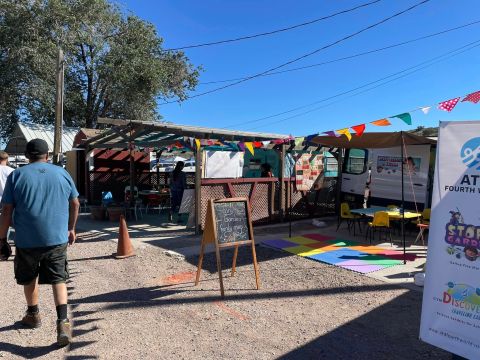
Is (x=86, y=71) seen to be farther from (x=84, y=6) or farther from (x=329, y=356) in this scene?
(x=329, y=356)

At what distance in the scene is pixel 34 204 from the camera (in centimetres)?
355

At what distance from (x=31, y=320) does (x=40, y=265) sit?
707 mm

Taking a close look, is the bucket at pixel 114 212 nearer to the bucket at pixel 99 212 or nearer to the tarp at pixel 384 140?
the bucket at pixel 99 212

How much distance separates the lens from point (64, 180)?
148 inches

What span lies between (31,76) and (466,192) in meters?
20.0

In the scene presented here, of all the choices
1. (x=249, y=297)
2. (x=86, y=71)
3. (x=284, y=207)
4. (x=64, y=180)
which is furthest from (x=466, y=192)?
(x=86, y=71)

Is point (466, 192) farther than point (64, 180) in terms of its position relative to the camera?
No

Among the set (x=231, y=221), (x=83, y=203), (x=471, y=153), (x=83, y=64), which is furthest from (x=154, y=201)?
(x=83, y=64)

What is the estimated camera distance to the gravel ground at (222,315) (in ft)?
11.7

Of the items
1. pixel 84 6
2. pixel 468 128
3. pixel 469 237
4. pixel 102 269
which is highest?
pixel 84 6

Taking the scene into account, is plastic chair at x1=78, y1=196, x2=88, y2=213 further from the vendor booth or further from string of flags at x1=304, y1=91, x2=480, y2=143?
string of flags at x1=304, y1=91, x2=480, y2=143

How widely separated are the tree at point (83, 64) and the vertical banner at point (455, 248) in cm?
1852

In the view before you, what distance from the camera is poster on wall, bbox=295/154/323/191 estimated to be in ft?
36.4

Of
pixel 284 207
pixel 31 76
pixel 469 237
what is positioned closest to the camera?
pixel 469 237
